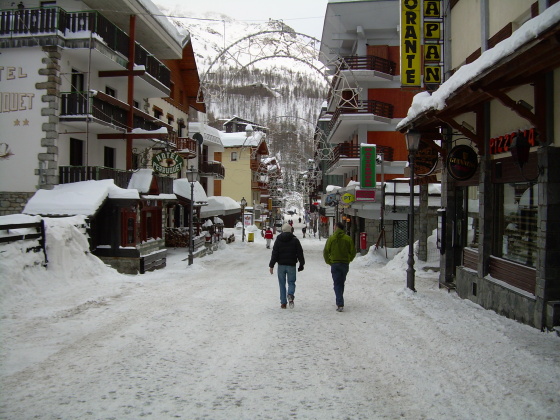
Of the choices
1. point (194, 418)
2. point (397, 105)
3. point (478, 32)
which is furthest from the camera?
point (397, 105)

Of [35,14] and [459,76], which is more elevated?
[35,14]

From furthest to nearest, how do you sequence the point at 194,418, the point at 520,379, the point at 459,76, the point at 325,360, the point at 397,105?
the point at 397,105
the point at 459,76
the point at 325,360
the point at 520,379
the point at 194,418

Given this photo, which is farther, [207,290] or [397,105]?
[397,105]

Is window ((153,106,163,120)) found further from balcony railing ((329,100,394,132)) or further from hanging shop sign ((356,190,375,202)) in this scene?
hanging shop sign ((356,190,375,202))

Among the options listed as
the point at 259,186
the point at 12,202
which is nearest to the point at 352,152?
the point at 12,202

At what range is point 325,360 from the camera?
19.5 feet

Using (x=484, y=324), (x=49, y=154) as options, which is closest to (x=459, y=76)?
(x=484, y=324)

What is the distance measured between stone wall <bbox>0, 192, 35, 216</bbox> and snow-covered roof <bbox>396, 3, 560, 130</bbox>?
14238 millimetres

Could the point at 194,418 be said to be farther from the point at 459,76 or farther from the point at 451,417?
the point at 459,76

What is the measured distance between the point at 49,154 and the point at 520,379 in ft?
54.5

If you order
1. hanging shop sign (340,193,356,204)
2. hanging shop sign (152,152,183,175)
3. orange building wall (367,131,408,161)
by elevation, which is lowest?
hanging shop sign (340,193,356,204)

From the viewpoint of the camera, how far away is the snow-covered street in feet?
14.8

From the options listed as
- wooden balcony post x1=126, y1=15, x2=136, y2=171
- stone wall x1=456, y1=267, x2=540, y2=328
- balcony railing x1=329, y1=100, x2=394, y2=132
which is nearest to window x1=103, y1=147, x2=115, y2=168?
wooden balcony post x1=126, y1=15, x2=136, y2=171

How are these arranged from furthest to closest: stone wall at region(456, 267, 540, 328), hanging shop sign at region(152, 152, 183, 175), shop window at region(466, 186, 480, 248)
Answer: hanging shop sign at region(152, 152, 183, 175), shop window at region(466, 186, 480, 248), stone wall at region(456, 267, 540, 328)
